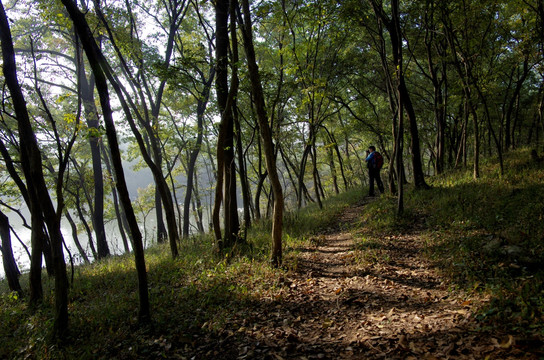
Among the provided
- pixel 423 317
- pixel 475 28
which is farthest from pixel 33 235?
pixel 475 28

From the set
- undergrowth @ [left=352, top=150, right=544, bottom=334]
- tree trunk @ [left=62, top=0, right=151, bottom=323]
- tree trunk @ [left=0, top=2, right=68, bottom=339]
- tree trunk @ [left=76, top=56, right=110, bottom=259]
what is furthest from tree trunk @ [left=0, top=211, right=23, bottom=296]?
undergrowth @ [left=352, top=150, right=544, bottom=334]

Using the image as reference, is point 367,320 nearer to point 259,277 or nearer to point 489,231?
point 259,277

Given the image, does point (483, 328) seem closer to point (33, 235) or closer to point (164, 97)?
point (33, 235)

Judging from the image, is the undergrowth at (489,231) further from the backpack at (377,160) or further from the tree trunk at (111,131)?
the tree trunk at (111,131)

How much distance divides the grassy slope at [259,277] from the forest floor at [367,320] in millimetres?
231

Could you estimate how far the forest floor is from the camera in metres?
2.80

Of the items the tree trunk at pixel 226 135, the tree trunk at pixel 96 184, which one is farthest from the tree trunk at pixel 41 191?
the tree trunk at pixel 96 184

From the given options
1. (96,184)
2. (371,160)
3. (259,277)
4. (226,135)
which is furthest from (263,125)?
(96,184)

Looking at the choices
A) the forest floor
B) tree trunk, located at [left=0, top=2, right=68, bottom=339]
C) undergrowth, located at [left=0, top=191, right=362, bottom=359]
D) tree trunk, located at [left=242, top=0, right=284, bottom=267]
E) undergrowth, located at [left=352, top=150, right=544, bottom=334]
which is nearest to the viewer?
the forest floor

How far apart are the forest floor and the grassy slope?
23 cm

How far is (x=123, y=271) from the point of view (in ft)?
25.2

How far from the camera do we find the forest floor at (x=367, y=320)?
110 inches

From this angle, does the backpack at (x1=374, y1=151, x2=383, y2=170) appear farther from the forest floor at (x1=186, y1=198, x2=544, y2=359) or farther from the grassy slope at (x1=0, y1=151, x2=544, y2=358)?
the forest floor at (x1=186, y1=198, x2=544, y2=359)

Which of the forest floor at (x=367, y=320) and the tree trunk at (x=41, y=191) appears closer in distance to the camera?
the forest floor at (x=367, y=320)
